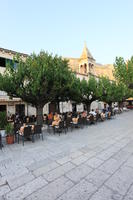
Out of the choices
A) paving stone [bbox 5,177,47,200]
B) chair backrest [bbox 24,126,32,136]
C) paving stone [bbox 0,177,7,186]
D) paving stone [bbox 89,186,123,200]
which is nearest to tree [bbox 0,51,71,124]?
chair backrest [bbox 24,126,32,136]

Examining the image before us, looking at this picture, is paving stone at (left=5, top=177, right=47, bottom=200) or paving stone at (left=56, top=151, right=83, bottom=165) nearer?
paving stone at (left=5, top=177, right=47, bottom=200)

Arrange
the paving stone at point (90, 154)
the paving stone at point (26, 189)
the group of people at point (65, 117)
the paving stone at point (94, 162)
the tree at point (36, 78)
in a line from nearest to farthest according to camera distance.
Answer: the paving stone at point (26, 189) < the paving stone at point (94, 162) < the paving stone at point (90, 154) < the tree at point (36, 78) < the group of people at point (65, 117)

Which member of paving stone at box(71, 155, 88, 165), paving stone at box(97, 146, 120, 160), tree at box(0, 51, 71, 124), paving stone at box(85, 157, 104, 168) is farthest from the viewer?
tree at box(0, 51, 71, 124)

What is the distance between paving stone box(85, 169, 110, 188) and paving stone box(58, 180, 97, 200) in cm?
16

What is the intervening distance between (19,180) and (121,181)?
2.83 metres

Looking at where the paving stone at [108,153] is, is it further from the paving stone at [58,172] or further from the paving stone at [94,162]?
the paving stone at [58,172]

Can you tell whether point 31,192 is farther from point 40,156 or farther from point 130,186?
point 130,186

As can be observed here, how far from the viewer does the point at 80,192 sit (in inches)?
109

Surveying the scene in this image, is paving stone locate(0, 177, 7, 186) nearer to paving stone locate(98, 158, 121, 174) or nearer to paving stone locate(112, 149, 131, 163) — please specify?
paving stone locate(98, 158, 121, 174)

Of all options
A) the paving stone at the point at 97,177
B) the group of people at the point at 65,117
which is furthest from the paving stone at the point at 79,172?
the group of people at the point at 65,117

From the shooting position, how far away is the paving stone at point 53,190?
2633 mm

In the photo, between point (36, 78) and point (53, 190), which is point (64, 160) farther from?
point (36, 78)

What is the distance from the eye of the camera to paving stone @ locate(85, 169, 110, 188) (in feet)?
10.2

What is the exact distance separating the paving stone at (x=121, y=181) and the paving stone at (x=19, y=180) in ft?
7.13
